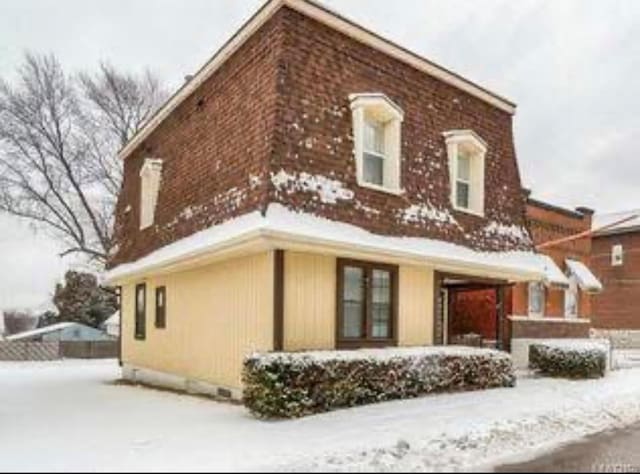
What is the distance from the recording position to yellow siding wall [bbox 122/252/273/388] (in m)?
13.1

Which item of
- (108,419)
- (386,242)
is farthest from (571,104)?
(108,419)

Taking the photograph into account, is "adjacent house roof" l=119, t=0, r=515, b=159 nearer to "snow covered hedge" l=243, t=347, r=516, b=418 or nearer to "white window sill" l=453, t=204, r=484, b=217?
"white window sill" l=453, t=204, r=484, b=217

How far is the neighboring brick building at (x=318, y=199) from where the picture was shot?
1290 cm

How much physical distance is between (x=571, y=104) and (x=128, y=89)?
2120 cm

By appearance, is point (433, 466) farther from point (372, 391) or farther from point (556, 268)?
point (556, 268)

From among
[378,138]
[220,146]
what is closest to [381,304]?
[378,138]

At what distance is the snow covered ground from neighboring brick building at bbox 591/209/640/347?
24760mm

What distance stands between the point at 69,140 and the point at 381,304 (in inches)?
1014

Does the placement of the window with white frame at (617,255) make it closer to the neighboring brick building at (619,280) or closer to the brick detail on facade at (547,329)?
the neighboring brick building at (619,280)

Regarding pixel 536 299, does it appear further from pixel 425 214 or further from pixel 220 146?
pixel 220 146

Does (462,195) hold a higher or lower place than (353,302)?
higher

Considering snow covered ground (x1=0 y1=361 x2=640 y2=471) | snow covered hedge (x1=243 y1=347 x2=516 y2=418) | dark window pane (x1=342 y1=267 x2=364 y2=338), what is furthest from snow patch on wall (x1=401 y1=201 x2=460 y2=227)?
snow covered ground (x1=0 y1=361 x2=640 y2=471)

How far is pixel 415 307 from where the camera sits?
1552cm

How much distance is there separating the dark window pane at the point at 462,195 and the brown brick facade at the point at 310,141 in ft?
1.54
